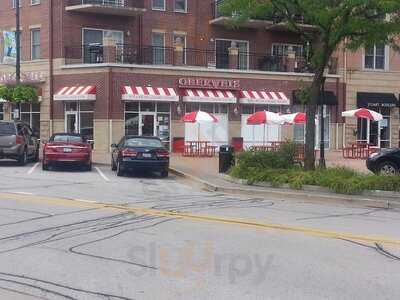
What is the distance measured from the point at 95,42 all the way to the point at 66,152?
1428 centimetres

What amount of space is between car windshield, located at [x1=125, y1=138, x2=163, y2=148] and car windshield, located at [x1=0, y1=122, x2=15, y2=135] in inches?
232

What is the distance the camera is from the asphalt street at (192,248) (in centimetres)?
680

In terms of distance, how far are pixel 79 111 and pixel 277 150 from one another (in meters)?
18.5

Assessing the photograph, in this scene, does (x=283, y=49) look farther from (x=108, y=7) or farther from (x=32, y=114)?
(x=32, y=114)

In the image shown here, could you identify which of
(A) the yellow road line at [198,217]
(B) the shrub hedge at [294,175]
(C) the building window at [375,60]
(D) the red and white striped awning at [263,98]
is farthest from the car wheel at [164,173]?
(C) the building window at [375,60]

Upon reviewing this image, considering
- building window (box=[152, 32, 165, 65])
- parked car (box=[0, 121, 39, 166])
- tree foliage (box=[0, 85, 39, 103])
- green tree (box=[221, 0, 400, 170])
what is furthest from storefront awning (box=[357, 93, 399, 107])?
green tree (box=[221, 0, 400, 170])

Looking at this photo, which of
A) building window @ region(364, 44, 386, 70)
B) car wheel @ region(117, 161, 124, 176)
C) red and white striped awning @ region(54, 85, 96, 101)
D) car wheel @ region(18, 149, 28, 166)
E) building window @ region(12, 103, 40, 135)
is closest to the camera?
car wheel @ region(117, 161, 124, 176)

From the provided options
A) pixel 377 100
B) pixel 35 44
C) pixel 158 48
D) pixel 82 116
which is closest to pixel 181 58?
pixel 158 48

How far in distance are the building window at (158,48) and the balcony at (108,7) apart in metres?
1.87

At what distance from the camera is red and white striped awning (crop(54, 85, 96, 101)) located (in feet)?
113

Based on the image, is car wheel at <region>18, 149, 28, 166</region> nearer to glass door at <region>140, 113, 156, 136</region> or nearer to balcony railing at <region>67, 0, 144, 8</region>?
glass door at <region>140, 113, 156, 136</region>

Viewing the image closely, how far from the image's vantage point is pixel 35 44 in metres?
37.4

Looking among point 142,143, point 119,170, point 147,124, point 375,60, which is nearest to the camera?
point 119,170

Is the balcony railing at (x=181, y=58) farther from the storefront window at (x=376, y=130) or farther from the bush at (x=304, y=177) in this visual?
the bush at (x=304, y=177)
